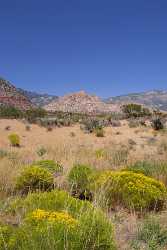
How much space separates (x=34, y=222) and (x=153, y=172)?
16.9 feet

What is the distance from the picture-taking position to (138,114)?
141 feet

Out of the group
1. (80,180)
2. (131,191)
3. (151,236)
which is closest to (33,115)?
(80,180)

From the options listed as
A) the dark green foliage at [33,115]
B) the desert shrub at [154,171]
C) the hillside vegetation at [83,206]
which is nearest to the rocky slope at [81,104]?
the dark green foliage at [33,115]

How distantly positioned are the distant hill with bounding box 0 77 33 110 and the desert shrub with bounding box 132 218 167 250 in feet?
168

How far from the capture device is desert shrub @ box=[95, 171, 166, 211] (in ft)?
20.5

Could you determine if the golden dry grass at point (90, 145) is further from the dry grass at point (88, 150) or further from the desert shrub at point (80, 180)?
the desert shrub at point (80, 180)

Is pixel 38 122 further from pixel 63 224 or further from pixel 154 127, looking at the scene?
pixel 63 224

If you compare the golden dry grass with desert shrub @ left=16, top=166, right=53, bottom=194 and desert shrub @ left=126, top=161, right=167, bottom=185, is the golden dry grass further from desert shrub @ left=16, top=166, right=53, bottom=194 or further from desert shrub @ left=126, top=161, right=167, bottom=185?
desert shrub @ left=16, top=166, right=53, bottom=194

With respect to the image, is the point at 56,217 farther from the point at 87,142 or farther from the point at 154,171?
the point at 87,142

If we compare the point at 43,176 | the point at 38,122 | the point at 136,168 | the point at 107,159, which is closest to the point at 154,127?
the point at 38,122

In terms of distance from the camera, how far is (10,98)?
59.5m

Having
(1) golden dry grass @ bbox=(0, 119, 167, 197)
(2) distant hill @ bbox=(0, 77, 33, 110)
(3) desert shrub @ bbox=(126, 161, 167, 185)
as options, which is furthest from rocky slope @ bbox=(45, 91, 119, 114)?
(3) desert shrub @ bbox=(126, 161, 167, 185)

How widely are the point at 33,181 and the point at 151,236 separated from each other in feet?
9.64

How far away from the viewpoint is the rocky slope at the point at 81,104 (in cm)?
7721
